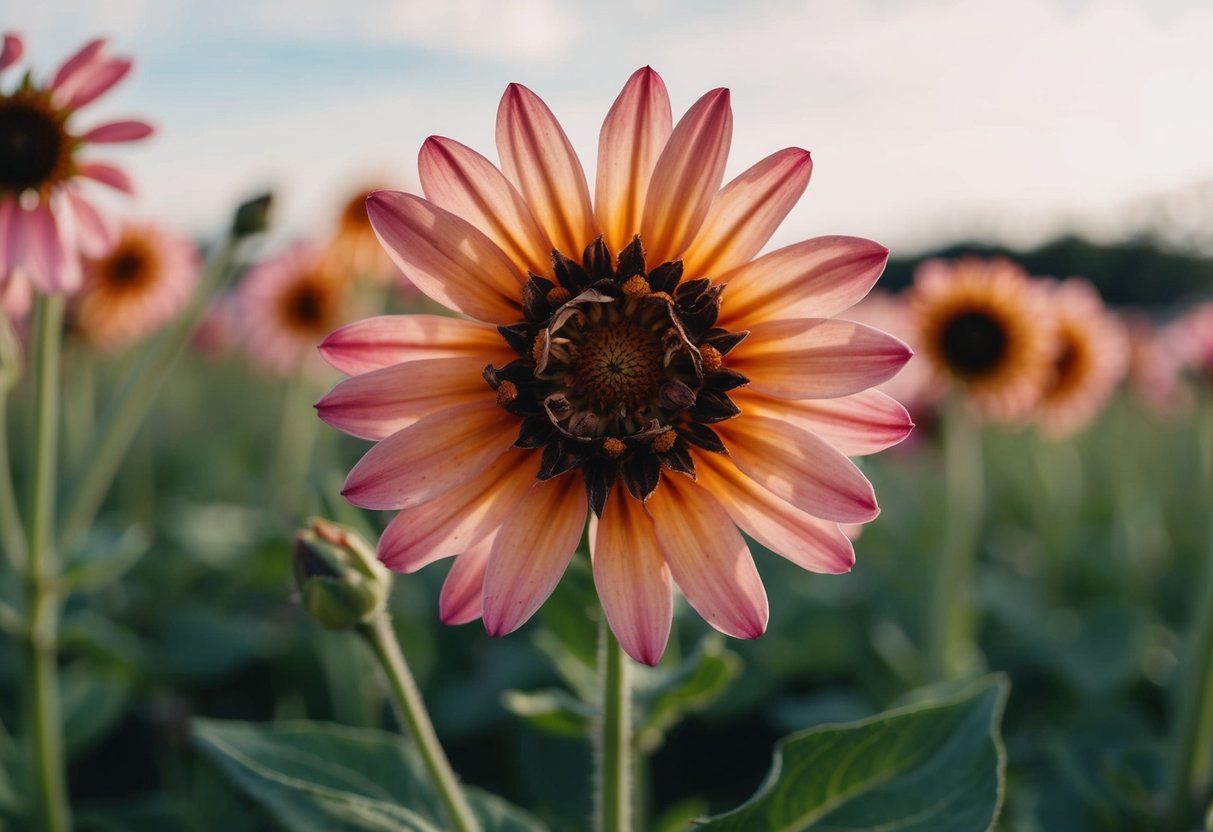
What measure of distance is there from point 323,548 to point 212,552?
2118mm

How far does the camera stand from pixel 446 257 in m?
1.07

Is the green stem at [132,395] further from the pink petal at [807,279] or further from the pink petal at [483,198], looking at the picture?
the pink petal at [807,279]

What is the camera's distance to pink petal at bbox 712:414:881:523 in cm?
102

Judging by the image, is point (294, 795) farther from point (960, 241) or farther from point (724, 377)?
point (960, 241)

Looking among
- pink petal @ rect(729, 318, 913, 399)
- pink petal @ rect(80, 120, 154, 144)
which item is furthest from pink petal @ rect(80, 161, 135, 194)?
pink petal @ rect(729, 318, 913, 399)

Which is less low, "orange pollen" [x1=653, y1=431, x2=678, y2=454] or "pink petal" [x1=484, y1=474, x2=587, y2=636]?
"orange pollen" [x1=653, y1=431, x2=678, y2=454]

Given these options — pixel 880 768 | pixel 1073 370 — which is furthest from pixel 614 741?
pixel 1073 370

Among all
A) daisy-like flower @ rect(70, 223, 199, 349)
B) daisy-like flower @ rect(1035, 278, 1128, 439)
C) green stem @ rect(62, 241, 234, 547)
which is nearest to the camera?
green stem @ rect(62, 241, 234, 547)

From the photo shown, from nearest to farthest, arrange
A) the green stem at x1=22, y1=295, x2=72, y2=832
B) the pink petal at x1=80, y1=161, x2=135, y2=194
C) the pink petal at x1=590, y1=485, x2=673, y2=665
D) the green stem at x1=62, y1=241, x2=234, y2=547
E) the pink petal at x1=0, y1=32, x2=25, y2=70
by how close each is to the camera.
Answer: the pink petal at x1=590, y1=485, x2=673, y2=665 < the pink petal at x1=0, y1=32, x2=25, y2=70 < the green stem at x1=22, y1=295, x2=72, y2=832 < the green stem at x1=62, y1=241, x2=234, y2=547 < the pink petal at x1=80, y1=161, x2=135, y2=194

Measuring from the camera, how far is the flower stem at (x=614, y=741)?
3.92 feet

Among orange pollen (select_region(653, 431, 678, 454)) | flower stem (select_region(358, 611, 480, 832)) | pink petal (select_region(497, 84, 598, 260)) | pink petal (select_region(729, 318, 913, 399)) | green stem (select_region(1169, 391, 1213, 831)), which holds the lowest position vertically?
green stem (select_region(1169, 391, 1213, 831))

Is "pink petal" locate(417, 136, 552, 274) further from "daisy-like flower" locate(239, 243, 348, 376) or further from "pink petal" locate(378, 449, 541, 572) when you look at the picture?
"daisy-like flower" locate(239, 243, 348, 376)

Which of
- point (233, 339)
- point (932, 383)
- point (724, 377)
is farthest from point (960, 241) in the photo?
point (724, 377)

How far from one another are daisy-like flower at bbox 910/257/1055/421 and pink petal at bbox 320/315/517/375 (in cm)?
201
